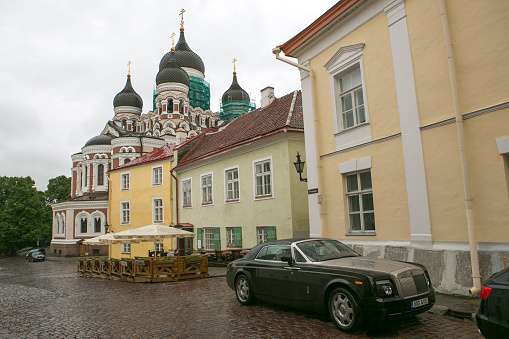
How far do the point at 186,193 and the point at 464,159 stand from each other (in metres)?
17.5

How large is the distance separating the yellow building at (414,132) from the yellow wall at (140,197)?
14.6 meters

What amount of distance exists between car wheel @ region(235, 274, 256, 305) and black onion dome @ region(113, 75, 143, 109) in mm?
59312

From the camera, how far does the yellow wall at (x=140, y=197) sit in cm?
2488

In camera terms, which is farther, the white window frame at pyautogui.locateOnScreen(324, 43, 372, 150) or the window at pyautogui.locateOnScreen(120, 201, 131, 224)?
the window at pyautogui.locateOnScreen(120, 201, 131, 224)

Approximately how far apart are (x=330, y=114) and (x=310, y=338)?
23.9ft

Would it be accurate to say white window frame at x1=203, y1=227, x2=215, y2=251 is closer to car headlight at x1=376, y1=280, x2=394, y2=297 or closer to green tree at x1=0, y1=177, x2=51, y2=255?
car headlight at x1=376, y1=280, x2=394, y2=297

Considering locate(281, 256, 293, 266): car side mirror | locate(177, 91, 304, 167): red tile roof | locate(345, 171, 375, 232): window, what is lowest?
locate(281, 256, 293, 266): car side mirror

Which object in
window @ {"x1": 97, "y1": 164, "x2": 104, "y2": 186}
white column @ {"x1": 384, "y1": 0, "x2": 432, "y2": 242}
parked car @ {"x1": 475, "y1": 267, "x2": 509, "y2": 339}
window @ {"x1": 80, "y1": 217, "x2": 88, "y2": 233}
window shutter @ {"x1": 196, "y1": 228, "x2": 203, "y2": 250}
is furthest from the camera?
window @ {"x1": 97, "y1": 164, "x2": 104, "y2": 186}

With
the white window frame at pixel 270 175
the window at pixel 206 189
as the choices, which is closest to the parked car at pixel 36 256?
the window at pixel 206 189

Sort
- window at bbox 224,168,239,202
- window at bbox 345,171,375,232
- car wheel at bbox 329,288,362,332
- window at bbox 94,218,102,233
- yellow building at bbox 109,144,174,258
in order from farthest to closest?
1. window at bbox 94,218,102,233
2. yellow building at bbox 109,144,174,258
3. window at bbox 224,168,239,202
4. window at bbox 345,171,375,232
5. car wheel at bbox 329,288,362,332

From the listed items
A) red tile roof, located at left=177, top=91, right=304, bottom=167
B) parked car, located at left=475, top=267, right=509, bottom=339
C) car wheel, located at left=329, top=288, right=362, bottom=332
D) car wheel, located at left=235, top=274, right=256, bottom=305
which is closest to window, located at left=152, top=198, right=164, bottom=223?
red tile roof, located at left=177, top=91, right=304, bottom=167

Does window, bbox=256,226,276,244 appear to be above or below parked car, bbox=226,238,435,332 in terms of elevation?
above

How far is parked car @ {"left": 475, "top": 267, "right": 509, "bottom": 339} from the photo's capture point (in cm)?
442

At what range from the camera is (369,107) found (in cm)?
1045
